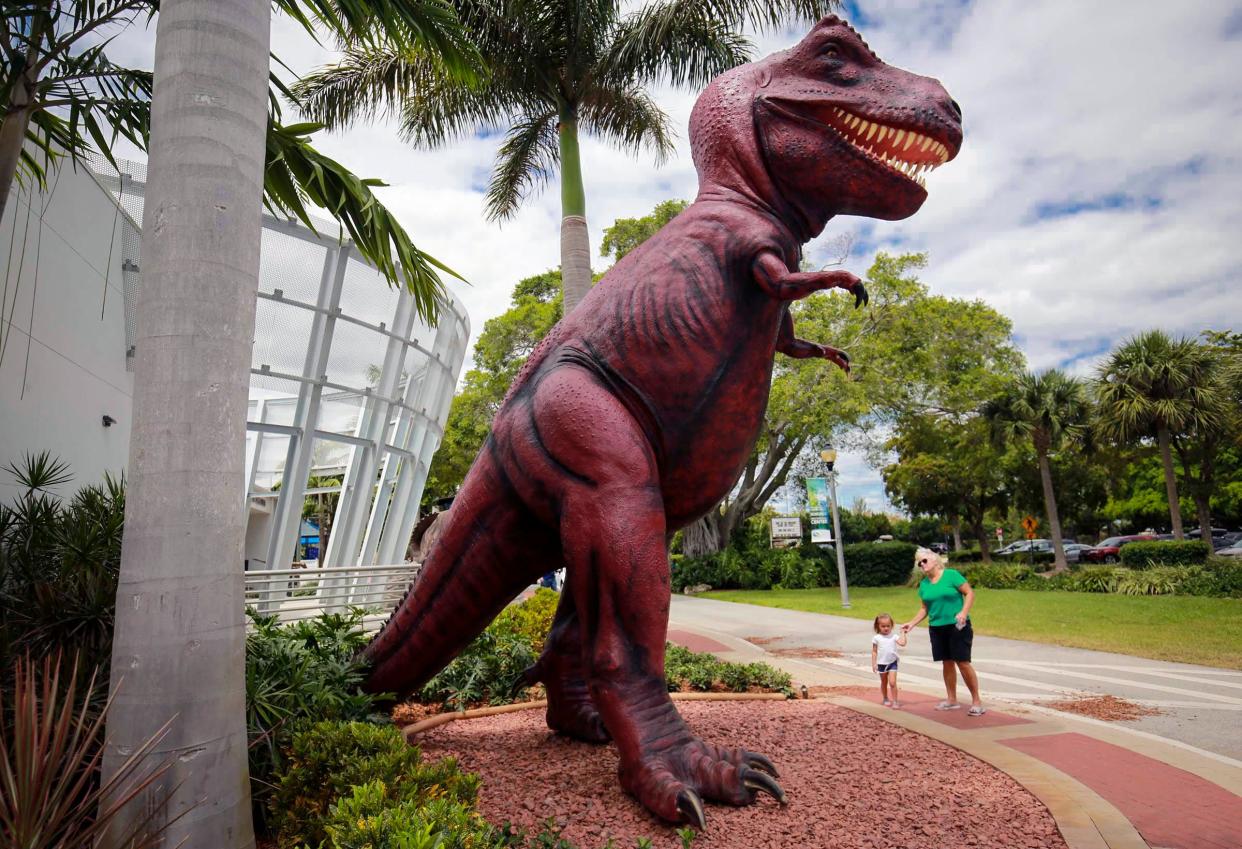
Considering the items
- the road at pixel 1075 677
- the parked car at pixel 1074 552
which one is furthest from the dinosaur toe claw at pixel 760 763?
the parked car at pixel 1074 552

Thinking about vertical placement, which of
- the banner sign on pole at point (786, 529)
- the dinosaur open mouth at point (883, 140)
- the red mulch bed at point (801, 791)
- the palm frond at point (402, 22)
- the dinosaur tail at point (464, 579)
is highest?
the palm frond at point (402, 22)

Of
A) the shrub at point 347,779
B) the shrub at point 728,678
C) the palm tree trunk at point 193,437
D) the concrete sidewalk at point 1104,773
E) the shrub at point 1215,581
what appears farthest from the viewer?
the shrub at point 1215,581

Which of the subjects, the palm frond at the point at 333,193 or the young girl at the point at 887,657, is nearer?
the palm frond at the point at 333,193

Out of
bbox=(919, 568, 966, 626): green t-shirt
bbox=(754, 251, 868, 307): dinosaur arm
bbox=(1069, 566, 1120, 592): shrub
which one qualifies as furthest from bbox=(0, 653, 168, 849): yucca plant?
bbox=(1069, 566, 1120, 592): shrub

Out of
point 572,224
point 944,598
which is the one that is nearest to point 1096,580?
point 944,598

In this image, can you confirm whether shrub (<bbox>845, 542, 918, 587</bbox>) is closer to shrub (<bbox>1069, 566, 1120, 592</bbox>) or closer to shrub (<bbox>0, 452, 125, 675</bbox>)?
shrub (<bbox>1069, 566, 1120, 592</bbox>)

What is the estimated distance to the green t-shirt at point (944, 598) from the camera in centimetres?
609

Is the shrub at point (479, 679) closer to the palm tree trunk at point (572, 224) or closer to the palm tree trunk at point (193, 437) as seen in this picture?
the palm tree trunk at point (193, 437)

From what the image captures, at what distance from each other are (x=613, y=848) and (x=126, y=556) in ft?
5.97

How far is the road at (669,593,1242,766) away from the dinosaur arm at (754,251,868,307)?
3.69m

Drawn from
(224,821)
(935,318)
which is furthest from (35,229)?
(935,318)

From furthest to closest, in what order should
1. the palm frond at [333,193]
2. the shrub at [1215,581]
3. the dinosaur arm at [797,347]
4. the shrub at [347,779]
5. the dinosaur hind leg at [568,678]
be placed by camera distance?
the shrub at [1215,581] → the palm frond at [333,193] → the dinosaur hind leg at [568,678] → the dinosaur arm at [797,347] → the shrub at [347,779]

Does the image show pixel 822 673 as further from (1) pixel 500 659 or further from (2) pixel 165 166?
(2) pixel 165 166

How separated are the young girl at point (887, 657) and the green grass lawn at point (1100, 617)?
535 centimetres
